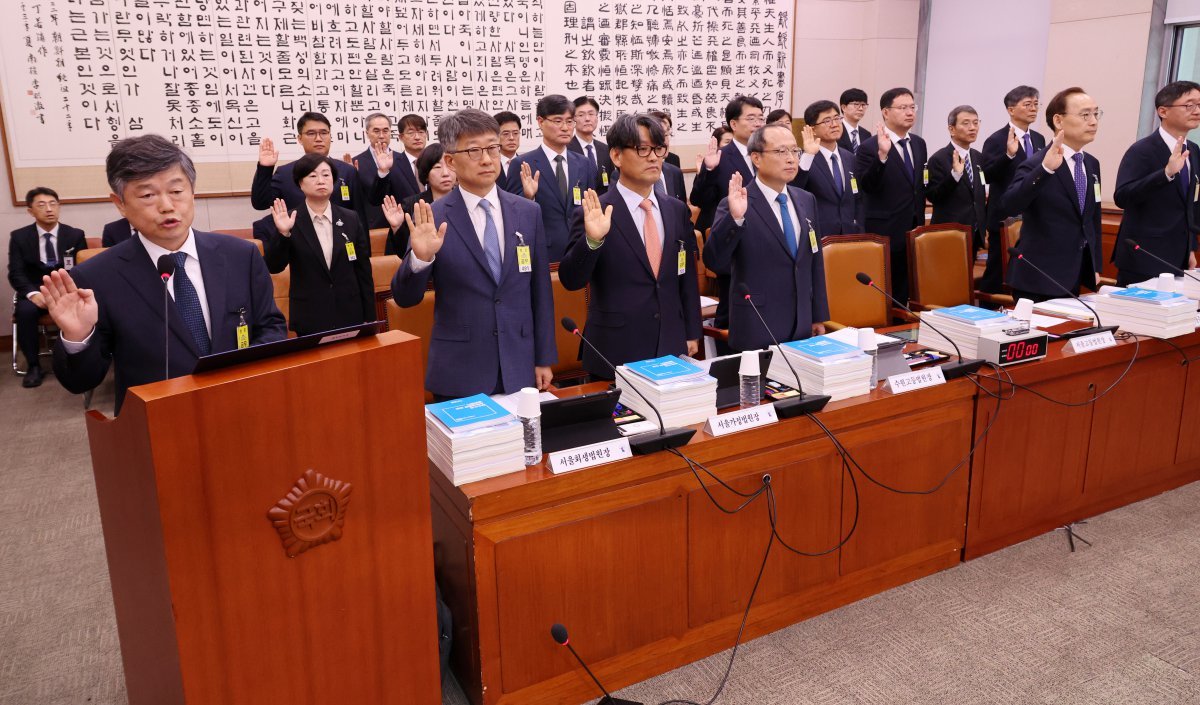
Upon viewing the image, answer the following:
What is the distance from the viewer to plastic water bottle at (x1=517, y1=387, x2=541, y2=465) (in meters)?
1.93

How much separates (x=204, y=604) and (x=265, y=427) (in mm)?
287

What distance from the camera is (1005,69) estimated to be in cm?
733

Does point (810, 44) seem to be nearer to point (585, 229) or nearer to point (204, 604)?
point (585, 229)

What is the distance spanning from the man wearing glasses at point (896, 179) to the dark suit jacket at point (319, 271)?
3156mm

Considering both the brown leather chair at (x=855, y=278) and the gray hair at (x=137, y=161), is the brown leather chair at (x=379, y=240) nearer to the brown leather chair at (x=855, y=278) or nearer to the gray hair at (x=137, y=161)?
the brown leather chair at (x=855, y=278)

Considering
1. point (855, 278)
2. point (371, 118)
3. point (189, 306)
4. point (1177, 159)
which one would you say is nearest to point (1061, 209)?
point (1177, 159)

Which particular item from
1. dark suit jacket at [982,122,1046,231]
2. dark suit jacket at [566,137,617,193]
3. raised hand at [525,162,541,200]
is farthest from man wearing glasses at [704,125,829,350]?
dark suit jacket at [982,122,1046,231]

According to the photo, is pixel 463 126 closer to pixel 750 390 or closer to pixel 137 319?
pixel 137 319

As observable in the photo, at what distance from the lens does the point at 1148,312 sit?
9.78 feet

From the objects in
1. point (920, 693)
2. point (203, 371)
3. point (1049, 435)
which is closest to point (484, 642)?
point (203, 371)

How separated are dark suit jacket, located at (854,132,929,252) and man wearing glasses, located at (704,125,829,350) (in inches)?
92.2

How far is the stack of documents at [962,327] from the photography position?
2670mm

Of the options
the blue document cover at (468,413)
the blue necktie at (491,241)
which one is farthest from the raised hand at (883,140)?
the blue document cover at (468,413)

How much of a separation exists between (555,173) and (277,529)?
12.4ft
